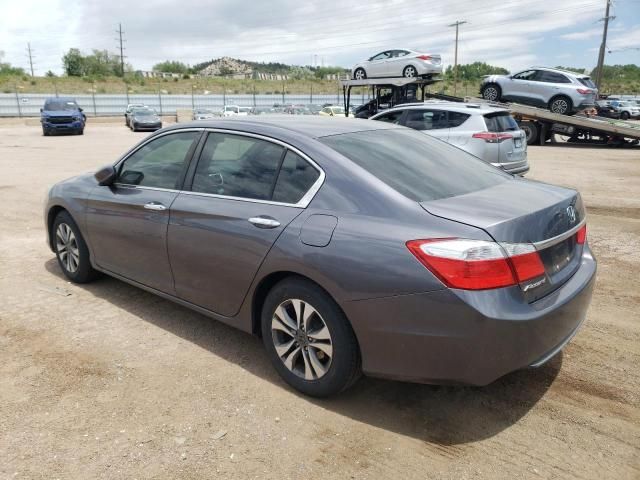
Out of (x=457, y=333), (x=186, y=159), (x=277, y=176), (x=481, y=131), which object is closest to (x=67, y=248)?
(x=186, y=159)

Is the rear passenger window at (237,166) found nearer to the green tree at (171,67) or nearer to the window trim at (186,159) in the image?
the window trim at (186,159)

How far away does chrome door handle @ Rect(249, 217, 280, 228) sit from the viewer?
10.3ft

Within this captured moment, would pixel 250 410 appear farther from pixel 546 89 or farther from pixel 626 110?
pixel 626 110

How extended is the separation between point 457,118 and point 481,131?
0.60 metres

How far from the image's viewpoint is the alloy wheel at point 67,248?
194 inches

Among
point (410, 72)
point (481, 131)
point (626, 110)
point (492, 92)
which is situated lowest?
point (481, 131)

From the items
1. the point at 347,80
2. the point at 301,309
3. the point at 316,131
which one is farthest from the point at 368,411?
the point at 347,80

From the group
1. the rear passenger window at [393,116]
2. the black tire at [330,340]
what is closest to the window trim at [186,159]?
the black tire at [330,340]

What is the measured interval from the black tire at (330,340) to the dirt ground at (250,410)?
4.4 inches

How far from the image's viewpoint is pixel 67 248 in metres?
5.03

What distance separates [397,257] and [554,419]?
1.29 m

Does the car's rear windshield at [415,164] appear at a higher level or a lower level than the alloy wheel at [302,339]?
higher

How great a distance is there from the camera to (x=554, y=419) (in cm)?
293

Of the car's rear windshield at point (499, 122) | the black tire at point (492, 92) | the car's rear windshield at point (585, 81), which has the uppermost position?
the car's rear windshield at point (585, 81)
